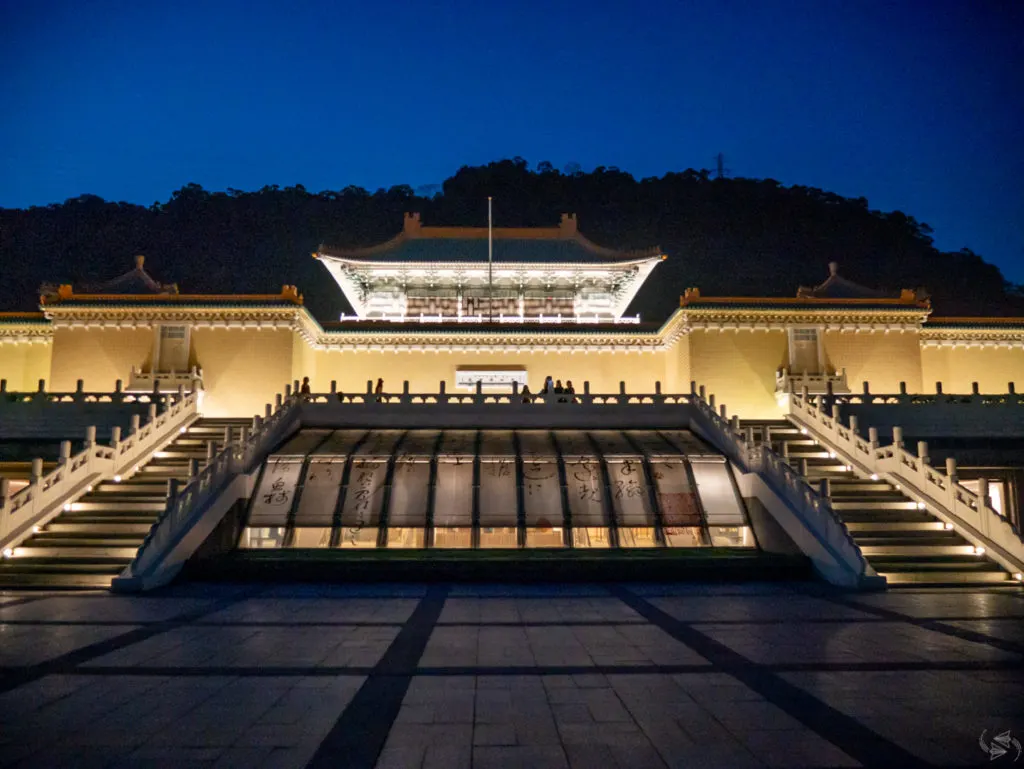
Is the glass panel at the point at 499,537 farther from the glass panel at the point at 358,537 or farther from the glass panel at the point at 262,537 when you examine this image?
the glass panel at the point at 262,537

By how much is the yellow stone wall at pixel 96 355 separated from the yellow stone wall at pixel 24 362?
2568mm

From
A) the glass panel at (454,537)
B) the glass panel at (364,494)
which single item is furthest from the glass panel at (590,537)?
the glass panel at (364,494)

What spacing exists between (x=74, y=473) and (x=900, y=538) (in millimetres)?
18914

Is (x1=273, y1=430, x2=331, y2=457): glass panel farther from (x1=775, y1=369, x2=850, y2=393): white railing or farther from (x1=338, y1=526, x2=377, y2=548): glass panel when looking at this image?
(x1=775, y1=369, x2=850, y2=393): white railing

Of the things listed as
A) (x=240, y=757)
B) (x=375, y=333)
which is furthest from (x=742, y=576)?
(x=375, y=333)

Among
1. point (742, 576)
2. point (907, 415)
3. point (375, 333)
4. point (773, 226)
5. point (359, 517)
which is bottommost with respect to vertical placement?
point (742, 576)

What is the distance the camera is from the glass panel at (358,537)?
15.6 meters

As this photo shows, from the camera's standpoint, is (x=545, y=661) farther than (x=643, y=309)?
No

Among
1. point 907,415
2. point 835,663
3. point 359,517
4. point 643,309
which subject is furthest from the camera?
point 643,309

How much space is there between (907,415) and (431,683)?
2025 centimetres

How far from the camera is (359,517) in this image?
15961mm

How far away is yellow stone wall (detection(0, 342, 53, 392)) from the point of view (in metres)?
28.7

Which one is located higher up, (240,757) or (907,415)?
(907,415)

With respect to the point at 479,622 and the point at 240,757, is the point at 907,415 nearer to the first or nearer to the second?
the point at 479,622
